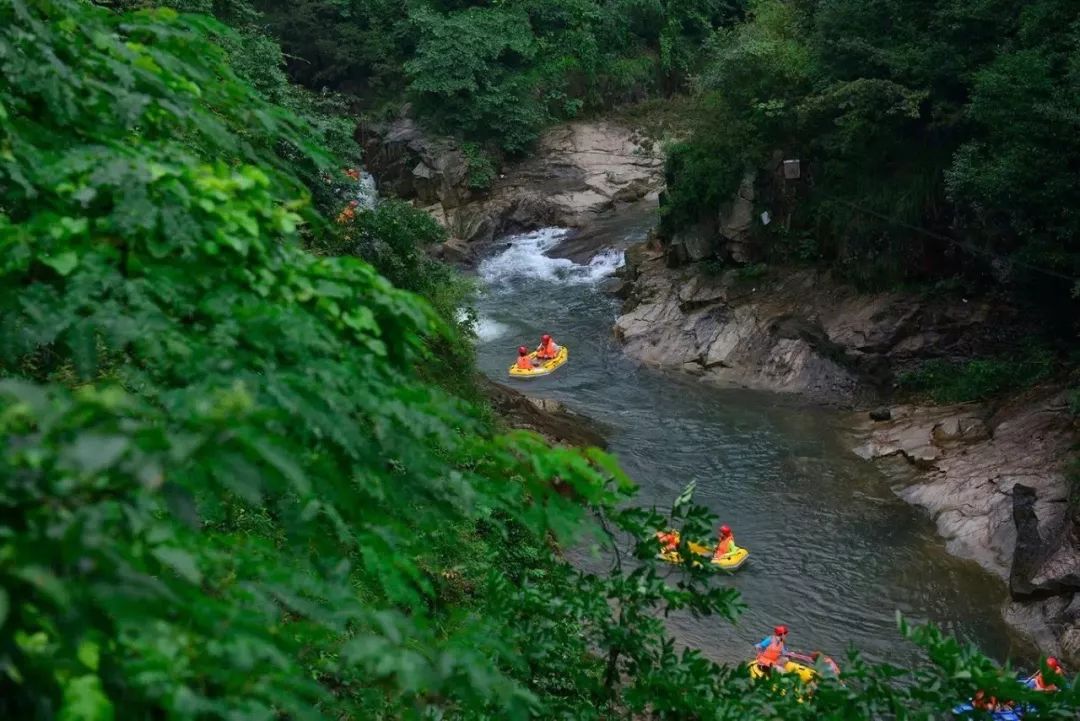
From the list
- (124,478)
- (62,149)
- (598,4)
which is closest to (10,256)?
(62,149)

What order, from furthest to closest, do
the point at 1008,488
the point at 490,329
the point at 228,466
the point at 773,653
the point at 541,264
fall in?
the point at 541,264, the point at 490,329, the point at 1008,488, the point at 773,653, the point at 228,466

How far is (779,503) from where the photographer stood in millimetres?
12945

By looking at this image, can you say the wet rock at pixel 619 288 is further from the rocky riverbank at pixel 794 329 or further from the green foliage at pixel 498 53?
the green foliage at pixel 498 53

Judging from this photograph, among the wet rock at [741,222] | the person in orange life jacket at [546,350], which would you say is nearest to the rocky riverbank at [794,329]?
the wet rock at [741,222]

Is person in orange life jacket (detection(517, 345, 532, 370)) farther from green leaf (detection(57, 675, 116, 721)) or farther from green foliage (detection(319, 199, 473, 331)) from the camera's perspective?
green leaf (detection(57, 675, 116, 721))

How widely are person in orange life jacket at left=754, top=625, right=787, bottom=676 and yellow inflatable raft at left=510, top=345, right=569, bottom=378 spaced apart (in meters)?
8.82

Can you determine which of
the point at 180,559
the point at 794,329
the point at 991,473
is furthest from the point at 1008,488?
the point at 180,559

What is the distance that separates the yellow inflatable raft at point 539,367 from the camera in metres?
17.9

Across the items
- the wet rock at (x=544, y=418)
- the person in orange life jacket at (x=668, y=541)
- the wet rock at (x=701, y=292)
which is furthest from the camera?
the wet rock at (x=701, y=292)

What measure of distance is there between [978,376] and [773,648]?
714 centimetres

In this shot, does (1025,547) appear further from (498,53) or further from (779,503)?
(498,53)

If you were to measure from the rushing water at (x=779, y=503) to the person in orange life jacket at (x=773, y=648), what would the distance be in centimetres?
31

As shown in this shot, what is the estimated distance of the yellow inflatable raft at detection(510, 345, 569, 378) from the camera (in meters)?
17.9

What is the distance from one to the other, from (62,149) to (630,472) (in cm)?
1133
